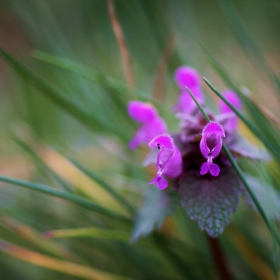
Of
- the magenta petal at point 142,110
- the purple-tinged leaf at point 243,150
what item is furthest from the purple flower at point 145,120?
the purple-tinged leaf at point 243,150

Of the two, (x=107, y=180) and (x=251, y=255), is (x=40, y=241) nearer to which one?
(x=107, y=180)

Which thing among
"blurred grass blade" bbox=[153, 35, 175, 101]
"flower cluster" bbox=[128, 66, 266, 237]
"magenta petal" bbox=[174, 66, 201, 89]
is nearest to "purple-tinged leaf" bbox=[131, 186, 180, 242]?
"flower cluster" bbox=[128, 66, 266, 237]

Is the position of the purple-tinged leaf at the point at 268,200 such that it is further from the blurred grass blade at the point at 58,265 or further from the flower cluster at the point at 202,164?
the blurred grass blade at the point at 58,265

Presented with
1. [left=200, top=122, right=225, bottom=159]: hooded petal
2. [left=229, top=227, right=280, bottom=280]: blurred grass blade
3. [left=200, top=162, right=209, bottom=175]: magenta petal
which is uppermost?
[left=200, top=122, right=225, bottom=159]: hooded petal

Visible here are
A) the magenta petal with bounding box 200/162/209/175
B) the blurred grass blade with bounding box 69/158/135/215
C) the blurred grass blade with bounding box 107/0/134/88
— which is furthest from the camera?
the blurred grass blade with bounding box 107/0/134/88

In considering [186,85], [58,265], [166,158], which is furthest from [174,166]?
[58,265]

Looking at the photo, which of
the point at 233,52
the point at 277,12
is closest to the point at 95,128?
the point at 277,12

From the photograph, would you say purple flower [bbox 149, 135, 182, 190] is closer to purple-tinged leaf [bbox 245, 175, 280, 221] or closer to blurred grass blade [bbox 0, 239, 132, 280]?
purple-tinged leaf [bbox 245, 175, 280, 221]

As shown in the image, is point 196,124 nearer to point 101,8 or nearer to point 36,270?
point 36,270

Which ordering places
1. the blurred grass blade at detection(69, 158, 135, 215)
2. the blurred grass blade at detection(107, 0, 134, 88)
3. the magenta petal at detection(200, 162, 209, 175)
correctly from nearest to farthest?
1. the magenta petal at detection(200, 162, 209, 175)
2. the blurred grass blade at detection(69, 158, 135, 215)
3. the blurred grass blade at detection(107, 0, 134, 88)
